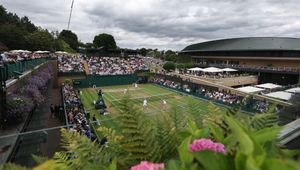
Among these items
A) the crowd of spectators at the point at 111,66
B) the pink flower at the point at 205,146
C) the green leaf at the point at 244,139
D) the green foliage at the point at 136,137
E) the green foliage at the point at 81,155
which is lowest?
the crowd of spectators at the point at 111,66

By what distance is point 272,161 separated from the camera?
0.68 m

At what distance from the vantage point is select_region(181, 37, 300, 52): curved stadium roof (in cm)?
6519

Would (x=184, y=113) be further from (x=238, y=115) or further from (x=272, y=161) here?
(x=272, y=161)

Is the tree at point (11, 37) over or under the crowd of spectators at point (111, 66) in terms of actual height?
over

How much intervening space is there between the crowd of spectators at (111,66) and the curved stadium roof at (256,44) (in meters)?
32.5

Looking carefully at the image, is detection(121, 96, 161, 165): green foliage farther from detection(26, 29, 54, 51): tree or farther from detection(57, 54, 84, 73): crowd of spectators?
detection(26, 29, 54, 51): tree

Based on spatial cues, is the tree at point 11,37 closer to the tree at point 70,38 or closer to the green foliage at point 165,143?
the tree at point 70,38

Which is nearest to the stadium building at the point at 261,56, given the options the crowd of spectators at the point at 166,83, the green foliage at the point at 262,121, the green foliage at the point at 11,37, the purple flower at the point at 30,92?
the crowd of spectators at the point at 166,83

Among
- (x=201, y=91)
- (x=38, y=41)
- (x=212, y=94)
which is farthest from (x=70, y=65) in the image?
(x=212, y=94)

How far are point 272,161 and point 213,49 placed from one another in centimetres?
8766

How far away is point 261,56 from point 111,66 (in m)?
39.1

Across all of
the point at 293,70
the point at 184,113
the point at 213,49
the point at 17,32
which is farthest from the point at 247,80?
the point at 184,113

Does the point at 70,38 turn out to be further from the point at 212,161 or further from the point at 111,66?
the point at 212,161

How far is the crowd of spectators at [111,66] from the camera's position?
51250 mm
